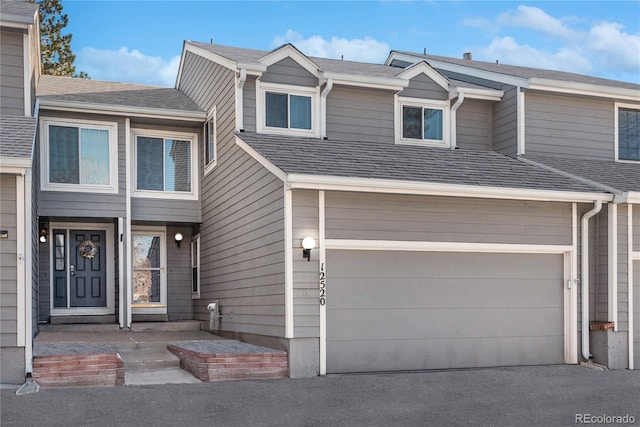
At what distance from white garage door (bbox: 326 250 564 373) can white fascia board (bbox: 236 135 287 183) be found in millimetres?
1331

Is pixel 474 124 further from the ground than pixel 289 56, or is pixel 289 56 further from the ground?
pixel 289 56

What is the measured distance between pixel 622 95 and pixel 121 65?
69.5 meters

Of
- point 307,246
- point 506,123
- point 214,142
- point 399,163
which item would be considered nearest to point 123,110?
point 214,142

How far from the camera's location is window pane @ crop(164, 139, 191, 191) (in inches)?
580

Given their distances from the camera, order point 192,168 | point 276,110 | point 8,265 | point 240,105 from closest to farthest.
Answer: point 8,265
point 240,105
point 276,110
point 192,168

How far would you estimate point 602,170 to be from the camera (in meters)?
13.0

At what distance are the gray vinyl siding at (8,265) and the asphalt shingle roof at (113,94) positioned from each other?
15.8ft

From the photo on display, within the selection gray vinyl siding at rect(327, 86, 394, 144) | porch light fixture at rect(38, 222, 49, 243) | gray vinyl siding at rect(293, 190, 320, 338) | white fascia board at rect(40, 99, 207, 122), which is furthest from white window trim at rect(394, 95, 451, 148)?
porch light fixture at rect(38, 222, 49, 243)

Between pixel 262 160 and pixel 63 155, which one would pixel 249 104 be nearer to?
pixel 262 160

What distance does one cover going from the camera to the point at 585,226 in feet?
37.1

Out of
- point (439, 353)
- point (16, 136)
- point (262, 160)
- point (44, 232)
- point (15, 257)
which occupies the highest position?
point (16, 136)

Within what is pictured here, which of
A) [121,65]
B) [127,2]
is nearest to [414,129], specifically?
[127,2]

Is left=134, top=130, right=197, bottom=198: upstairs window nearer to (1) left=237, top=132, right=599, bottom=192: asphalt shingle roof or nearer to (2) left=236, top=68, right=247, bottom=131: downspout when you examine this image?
(2) left=236, top=68, right=247, bottom=131: downspout

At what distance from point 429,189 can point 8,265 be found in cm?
585
